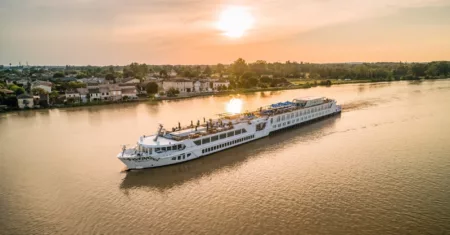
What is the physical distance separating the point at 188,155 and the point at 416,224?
1687 centimetres

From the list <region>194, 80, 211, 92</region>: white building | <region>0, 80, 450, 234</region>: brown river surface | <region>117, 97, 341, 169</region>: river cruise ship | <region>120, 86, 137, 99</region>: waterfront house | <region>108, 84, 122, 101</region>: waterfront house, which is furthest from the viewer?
<region>194, 80, 211, 92</region>: white building

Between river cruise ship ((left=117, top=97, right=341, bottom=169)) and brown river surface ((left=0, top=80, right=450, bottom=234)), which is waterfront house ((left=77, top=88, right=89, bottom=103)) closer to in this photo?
brown river surface ((left=0, top=80, right=450, bottom=234))

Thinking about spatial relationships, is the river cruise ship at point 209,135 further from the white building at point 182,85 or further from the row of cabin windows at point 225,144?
the white building at point 182,85

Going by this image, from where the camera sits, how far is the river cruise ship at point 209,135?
24.3 metres

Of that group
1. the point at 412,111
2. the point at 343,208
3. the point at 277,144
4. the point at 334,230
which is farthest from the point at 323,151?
the point at 412,111

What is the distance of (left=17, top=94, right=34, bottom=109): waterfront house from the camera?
2139 inches

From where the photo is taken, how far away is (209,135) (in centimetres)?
2792

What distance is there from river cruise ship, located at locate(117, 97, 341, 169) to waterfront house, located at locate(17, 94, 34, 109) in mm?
37452

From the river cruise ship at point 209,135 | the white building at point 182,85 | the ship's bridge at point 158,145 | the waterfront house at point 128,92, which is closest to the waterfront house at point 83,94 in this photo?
the waterfront house at point 128,92

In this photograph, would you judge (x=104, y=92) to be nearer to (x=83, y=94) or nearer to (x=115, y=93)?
(x=115, y=93)

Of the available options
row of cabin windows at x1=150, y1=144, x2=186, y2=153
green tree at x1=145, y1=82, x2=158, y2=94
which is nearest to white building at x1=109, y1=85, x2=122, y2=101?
green tree at x1=145, y1=82, x2=158, y2=94

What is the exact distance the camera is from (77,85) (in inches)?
2864

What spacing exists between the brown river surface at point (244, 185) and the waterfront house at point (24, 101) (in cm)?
2010

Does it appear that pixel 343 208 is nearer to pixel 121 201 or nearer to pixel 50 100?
pixel 121 201
